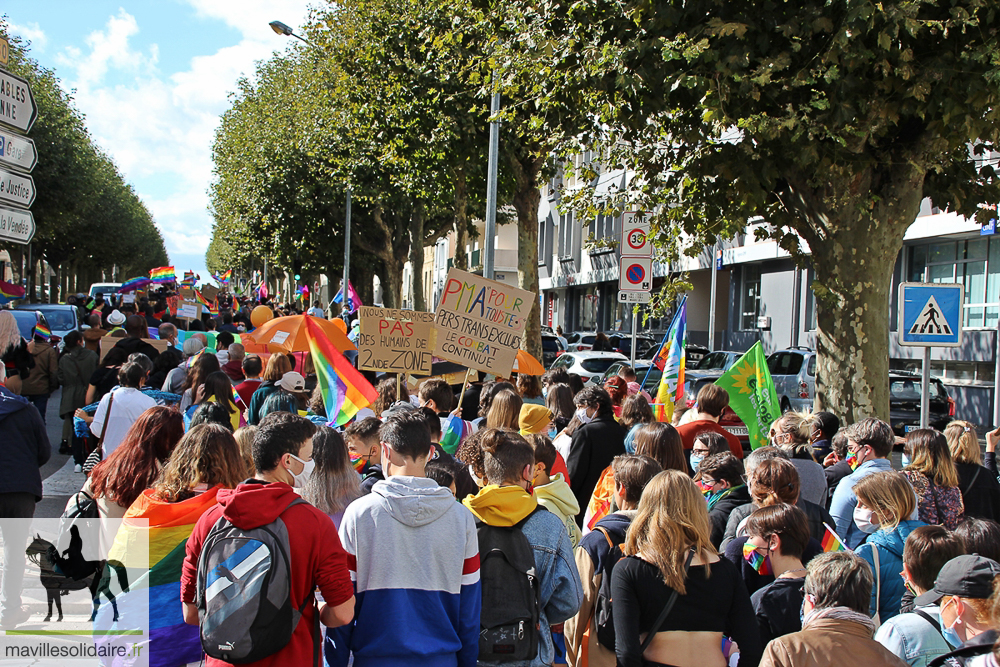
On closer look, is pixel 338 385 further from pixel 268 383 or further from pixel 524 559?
pixel 524 559

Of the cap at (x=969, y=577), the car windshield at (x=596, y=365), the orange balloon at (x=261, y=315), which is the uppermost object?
the orange balloon at (x=261, y=315)

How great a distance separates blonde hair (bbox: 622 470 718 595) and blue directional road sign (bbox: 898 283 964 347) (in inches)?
248

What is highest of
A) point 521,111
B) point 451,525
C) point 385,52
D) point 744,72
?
point 385,52

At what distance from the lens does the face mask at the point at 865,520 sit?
4.56 meters

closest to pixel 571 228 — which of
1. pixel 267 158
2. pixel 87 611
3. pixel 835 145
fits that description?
pixel 267 158

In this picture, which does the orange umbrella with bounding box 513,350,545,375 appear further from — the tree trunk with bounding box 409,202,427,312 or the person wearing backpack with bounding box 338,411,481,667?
the tree trunk with bounding box 409,202,427,312

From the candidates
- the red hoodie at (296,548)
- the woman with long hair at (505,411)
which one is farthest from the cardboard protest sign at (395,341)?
the red hoodie at (296,548)

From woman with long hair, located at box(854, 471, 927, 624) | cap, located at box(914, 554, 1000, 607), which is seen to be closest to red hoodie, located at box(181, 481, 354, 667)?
cap, located at box(914, 554, 1000, 607)

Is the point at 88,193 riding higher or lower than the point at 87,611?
higher

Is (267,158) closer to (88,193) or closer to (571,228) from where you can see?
(88,193)

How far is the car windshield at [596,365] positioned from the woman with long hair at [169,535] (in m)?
15.1

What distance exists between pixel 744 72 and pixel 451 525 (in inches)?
283

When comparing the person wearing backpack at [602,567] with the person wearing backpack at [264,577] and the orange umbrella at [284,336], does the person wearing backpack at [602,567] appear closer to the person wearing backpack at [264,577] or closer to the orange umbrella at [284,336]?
the person wearing backpack at [264,577]

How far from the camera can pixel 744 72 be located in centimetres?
919
